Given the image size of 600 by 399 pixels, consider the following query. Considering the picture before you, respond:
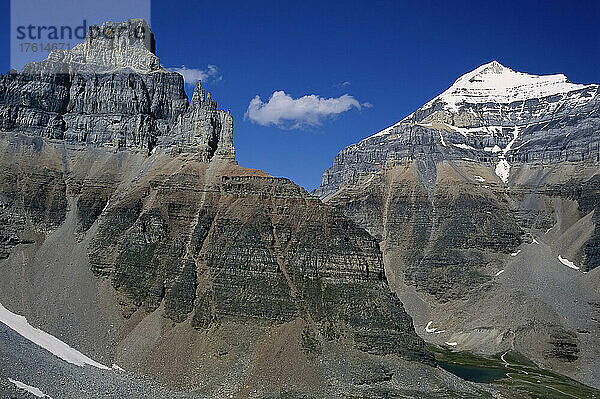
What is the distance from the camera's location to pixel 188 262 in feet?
272

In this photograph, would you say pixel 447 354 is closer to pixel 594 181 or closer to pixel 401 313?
pixel 401 313

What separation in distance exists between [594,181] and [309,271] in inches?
4324

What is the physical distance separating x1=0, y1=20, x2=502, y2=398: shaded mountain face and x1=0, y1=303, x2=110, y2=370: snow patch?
1.28 m

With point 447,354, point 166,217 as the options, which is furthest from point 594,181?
point 166,217

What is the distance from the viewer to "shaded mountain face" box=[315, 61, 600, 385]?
124 meters

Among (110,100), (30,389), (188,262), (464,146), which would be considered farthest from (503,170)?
(30,389)

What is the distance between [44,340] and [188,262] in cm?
1958

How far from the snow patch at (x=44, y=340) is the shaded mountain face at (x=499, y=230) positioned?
253 feet

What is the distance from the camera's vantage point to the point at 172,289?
80750 mm

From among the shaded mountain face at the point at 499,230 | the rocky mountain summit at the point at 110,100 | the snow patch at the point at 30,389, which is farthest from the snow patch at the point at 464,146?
the snow patch at the point at 30,389

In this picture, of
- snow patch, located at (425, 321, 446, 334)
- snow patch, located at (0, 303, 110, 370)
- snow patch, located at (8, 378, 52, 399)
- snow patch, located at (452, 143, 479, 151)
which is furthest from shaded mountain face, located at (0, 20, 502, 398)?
snow patch, located at (452, 143, 479, 151)

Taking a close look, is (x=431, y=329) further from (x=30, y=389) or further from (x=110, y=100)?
(x=30, y=389)

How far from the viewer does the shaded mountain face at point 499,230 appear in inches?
4862

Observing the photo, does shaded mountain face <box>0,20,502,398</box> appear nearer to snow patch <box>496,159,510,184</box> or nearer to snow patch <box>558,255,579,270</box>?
snow patch <box>558,255,579,270</box>
